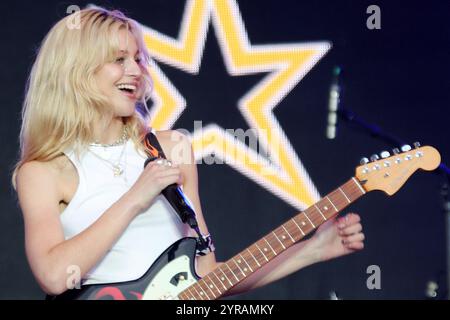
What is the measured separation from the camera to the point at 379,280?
3518 mm

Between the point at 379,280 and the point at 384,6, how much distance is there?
1.26m

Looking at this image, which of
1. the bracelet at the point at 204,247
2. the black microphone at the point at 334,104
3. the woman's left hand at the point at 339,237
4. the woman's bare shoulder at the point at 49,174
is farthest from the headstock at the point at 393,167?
the black microphone at the point at 334,104

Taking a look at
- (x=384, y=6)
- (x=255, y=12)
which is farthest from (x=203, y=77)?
(x=384, y=6)

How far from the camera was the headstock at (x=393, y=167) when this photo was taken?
7.19 ft

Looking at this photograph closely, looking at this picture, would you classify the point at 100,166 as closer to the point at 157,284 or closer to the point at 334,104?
the point at 157,284

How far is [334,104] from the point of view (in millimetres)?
3385

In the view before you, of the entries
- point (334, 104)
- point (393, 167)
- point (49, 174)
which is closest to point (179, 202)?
point (49, 174)

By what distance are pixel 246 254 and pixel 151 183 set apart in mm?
347

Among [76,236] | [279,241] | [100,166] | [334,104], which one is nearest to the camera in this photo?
[76,236]

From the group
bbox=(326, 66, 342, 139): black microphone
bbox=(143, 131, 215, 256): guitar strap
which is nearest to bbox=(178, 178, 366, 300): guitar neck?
bbox=(143, 131, 215, 256): guitar strap

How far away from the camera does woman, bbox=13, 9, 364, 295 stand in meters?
2.13

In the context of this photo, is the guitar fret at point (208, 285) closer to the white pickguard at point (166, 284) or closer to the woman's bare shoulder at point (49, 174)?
the white pickguard at point (166, 284)

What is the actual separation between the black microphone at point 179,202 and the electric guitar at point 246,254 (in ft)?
0.25

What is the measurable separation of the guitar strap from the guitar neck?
4.1 inches
